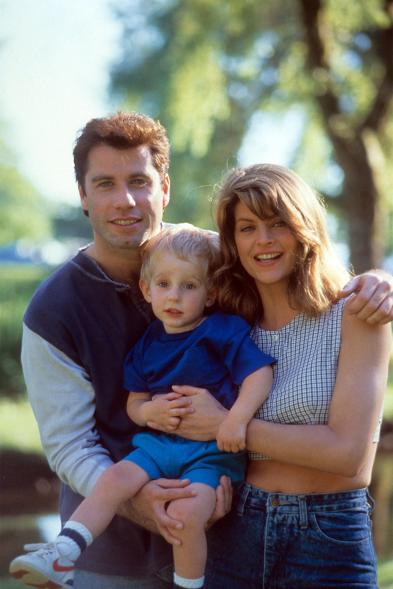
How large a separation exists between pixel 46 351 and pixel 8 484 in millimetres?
6295

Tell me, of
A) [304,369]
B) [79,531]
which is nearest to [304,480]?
[304,369]

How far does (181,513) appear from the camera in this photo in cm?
252

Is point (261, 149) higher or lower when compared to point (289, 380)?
higher

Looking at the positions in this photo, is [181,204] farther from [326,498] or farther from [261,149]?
[326,498]

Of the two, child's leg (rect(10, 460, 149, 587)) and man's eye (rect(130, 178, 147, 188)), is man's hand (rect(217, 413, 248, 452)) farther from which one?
man's eye (rect(130, 178, 147, 188))

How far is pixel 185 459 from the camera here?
2654mm

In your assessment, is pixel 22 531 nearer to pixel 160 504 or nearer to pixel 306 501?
pixel 160 504

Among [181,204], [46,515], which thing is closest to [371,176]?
[46,515]

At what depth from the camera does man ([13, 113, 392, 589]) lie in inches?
110

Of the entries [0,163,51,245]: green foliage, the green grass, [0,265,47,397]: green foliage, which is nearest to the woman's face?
the green grass

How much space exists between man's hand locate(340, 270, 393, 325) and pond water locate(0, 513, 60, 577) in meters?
4.95

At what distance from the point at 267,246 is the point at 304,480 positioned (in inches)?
27.2

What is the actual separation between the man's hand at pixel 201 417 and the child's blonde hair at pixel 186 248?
0.36m

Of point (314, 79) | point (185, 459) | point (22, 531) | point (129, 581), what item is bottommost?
point (22, 531)
